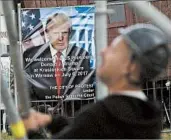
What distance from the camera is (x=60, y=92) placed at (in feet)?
23.9

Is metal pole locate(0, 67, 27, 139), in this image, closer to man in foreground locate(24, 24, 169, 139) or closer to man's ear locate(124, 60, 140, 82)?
man in foreground locate(24, 24, 169, 139)

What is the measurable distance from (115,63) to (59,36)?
223 inches

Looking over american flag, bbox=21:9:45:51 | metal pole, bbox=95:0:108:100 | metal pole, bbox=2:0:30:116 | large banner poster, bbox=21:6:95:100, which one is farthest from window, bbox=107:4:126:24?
metal pole, bbox=2:0:30:116

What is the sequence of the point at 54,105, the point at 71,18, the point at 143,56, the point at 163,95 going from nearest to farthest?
the point at 143,56 < the point at 71,18 < the point at 54,105 < the point at 163,95

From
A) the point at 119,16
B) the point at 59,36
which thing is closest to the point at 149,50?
the point at 59,36

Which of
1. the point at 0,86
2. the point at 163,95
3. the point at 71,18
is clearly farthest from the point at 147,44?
the point at 163,95

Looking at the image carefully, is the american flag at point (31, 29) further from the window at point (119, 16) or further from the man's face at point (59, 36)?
the window at point (119, 16)

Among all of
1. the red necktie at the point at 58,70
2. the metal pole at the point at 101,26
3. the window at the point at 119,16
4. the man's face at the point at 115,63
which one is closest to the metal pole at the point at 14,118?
the man's face at the point at 115,63

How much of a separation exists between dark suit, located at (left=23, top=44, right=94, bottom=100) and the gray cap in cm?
556

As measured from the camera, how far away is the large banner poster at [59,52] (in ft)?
23.2

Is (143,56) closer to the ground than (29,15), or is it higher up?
closer to the ground

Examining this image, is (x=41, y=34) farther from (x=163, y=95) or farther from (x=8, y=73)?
(x=163, y=95)

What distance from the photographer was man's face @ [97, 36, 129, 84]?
5.03 feet

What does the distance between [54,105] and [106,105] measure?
239 inches
